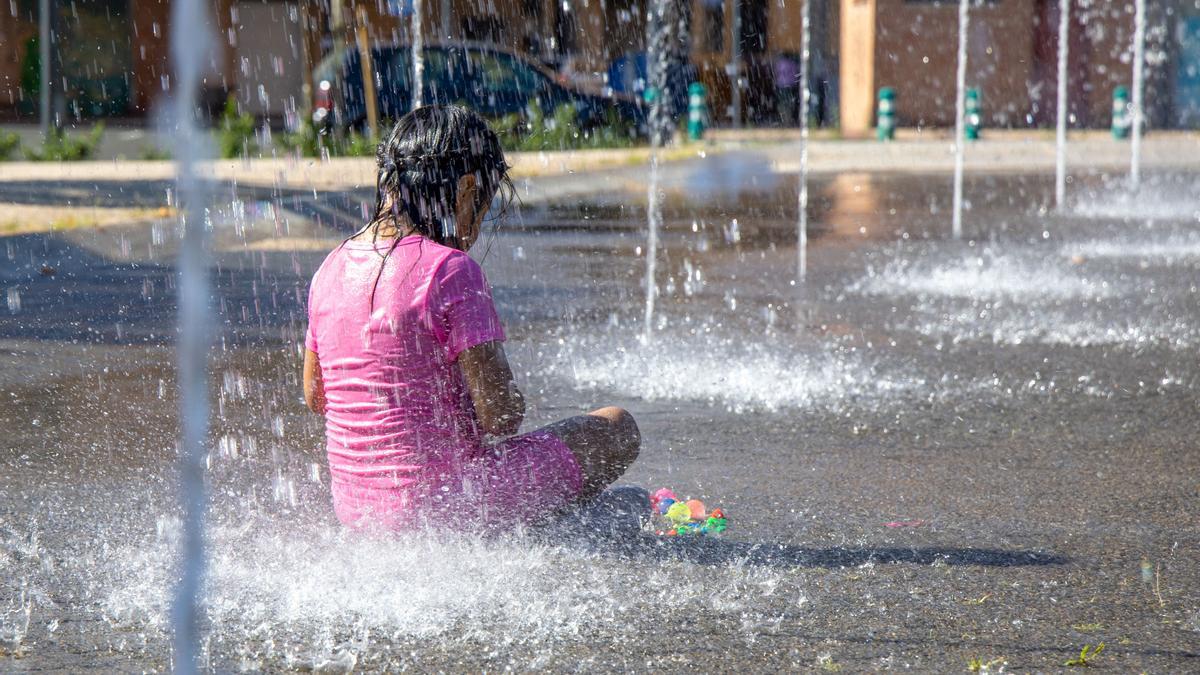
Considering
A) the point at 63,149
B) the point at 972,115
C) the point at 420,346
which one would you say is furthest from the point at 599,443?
the point at 972,115

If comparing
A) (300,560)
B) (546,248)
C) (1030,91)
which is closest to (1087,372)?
(300,560)

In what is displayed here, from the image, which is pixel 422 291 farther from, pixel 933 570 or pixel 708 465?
pixel 708 465

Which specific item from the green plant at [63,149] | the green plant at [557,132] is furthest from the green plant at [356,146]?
the green plant at [63,149]

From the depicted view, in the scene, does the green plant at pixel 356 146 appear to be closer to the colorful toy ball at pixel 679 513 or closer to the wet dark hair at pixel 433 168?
the colorful toy ball at pixel 679 513

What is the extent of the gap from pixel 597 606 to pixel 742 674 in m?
0.45

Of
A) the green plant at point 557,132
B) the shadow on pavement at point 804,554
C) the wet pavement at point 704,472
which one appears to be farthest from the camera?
the green plant at point 557,132

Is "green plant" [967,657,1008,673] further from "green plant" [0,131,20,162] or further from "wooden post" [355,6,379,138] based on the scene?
"green plant" [0,131,20,162]

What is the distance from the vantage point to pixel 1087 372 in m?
6.57

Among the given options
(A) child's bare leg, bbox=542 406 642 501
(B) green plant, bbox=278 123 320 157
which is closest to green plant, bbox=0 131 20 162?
(B) green plant, bbox=278 123 320 157

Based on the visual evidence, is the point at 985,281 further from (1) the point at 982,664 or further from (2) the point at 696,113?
(2) the point at 696,113

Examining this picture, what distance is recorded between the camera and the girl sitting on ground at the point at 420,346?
340cm

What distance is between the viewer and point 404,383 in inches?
136

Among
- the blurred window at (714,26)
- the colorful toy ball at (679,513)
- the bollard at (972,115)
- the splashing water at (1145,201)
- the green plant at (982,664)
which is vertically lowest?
the splashing water at (1145,201)

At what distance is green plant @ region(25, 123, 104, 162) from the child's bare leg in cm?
1526
